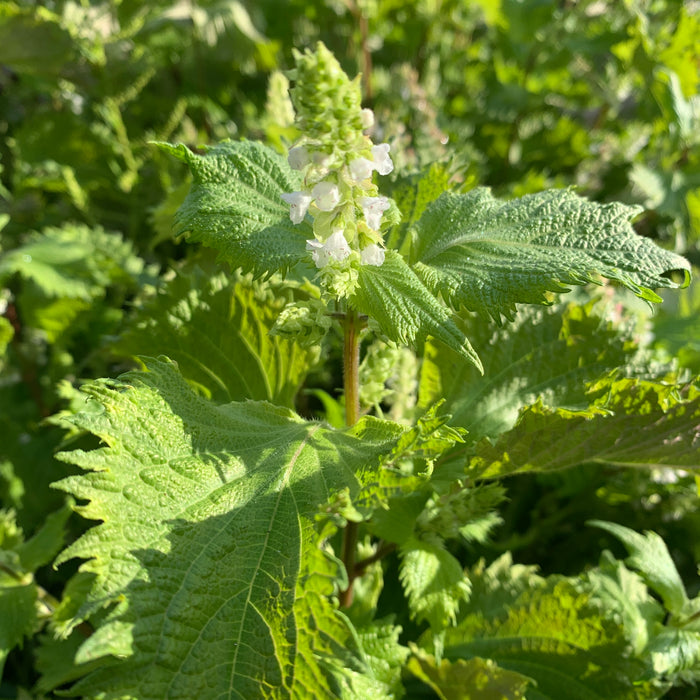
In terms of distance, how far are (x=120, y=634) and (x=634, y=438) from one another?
0.58 meters

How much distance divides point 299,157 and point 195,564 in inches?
15.4

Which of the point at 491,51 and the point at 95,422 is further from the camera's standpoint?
the point at 491,51

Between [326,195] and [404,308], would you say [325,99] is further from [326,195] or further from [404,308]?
[404,308]

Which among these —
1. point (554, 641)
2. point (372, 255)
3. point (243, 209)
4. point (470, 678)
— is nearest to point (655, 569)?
point (554, 641)

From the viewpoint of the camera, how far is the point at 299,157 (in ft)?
2.03

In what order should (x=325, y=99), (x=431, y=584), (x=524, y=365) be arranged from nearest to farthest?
(x=325, y=99), (x=431, y=584), (x=524, y=365)

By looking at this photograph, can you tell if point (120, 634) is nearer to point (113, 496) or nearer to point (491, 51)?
point (113, 496)

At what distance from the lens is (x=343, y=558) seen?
873mm

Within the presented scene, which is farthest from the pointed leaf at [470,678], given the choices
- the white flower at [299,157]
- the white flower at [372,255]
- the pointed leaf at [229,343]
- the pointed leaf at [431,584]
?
the white flower at [299,157]

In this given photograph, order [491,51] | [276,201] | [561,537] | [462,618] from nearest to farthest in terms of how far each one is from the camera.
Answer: [276,201], [462,618], [561,537], [491,51]

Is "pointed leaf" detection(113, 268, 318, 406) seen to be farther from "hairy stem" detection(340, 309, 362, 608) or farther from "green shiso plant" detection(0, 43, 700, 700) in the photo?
"hairy stem" detection(340, 309, 362, 608)

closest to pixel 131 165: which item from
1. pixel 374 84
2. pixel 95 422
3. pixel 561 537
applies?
pixel 374 84

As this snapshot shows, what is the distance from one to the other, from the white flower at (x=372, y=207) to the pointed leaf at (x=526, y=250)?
0.30 feet

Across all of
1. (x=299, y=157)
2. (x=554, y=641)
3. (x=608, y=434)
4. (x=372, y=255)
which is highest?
(x=299, y=157)
